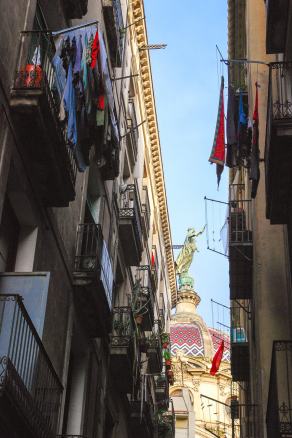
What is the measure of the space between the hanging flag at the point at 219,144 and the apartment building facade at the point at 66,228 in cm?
219

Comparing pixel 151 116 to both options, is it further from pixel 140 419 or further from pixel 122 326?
pixel 122 326

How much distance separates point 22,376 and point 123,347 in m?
9.29

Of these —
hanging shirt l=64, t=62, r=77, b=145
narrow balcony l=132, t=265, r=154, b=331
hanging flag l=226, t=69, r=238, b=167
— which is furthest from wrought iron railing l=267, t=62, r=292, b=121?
narrow balcony l=132, t=265, r=154, b=331

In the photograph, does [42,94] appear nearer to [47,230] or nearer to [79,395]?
[47,230]

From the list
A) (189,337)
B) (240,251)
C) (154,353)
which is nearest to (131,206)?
(240,251)

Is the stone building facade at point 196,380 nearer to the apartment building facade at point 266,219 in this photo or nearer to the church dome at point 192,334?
the church dome at point 192,334

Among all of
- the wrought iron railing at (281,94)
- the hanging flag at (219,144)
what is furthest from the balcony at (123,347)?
the wrought iron railing at (281,94)

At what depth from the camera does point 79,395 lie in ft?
54.1

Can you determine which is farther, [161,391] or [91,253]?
[161,391]

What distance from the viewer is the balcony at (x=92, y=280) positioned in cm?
1529

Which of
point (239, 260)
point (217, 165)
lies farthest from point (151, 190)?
point (217, 165)

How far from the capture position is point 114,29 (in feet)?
66.5

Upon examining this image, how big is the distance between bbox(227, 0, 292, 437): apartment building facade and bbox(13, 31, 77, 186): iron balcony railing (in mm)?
3360

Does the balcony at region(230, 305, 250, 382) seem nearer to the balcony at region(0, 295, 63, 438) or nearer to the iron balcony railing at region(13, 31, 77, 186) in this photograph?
the iron balcony railing at region(13, 31, 77, 186)
